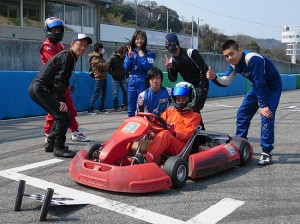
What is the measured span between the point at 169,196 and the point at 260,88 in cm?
196

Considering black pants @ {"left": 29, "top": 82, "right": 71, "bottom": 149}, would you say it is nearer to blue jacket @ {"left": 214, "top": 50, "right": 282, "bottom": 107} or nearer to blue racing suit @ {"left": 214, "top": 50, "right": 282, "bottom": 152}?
blue racing suit @ {"left": 214, "top": 50, "right": 282, "bottom": 152}

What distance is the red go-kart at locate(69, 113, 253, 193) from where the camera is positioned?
4082 mm

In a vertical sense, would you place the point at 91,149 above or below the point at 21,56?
below

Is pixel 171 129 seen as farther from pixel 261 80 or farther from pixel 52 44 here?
pixel 52 44

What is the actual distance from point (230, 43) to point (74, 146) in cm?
283

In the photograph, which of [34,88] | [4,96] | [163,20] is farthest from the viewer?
[163,20]

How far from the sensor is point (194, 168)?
4578 millimetres

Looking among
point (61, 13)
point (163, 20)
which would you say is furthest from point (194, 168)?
point (163, 20)

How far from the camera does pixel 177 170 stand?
14.2 ft

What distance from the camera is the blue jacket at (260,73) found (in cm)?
525

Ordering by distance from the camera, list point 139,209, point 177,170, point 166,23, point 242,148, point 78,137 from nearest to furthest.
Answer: point 139,209
point 177,170
point 242,148
point 78,137
point 166,23

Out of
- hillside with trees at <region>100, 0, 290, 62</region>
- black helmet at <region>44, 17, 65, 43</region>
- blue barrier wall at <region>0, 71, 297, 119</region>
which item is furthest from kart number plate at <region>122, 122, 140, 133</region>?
hillside with trees at <region>100, 0, 290, 62</region>

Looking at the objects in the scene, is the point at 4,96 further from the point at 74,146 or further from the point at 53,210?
the point at 53,210

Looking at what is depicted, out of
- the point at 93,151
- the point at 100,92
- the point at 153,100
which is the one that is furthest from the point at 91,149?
the point at 100,92
